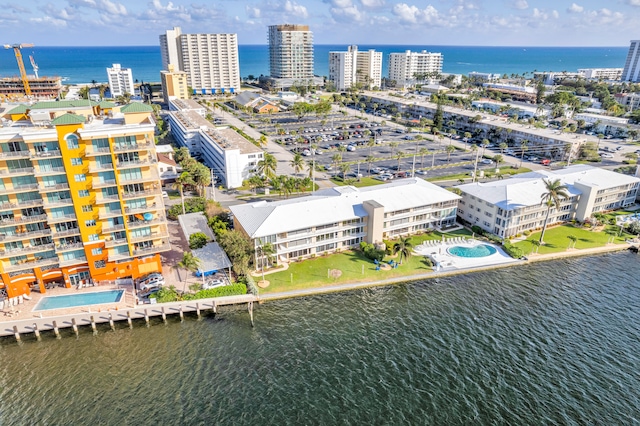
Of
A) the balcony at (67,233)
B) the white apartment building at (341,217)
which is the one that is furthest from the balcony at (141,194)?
the white apartment building at (341,217)

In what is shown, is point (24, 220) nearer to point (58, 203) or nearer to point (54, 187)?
point (58, 203)

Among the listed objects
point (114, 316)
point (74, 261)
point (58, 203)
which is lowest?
point (114, 316)

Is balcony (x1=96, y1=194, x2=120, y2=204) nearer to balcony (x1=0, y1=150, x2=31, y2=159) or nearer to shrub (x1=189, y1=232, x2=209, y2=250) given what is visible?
balcony (x1=0, y1=150, x2=31, y2=159)

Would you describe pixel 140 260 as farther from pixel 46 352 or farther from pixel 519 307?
pixel 519 307

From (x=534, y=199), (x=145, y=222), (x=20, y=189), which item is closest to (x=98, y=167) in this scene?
(x=20, y=189)

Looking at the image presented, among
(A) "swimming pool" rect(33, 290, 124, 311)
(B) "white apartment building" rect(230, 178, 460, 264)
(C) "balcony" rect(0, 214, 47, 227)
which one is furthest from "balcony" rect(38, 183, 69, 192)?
(B) "white apartment building" rect(230, 178, 460, 264)

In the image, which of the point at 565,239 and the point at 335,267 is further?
the point at 565,239
